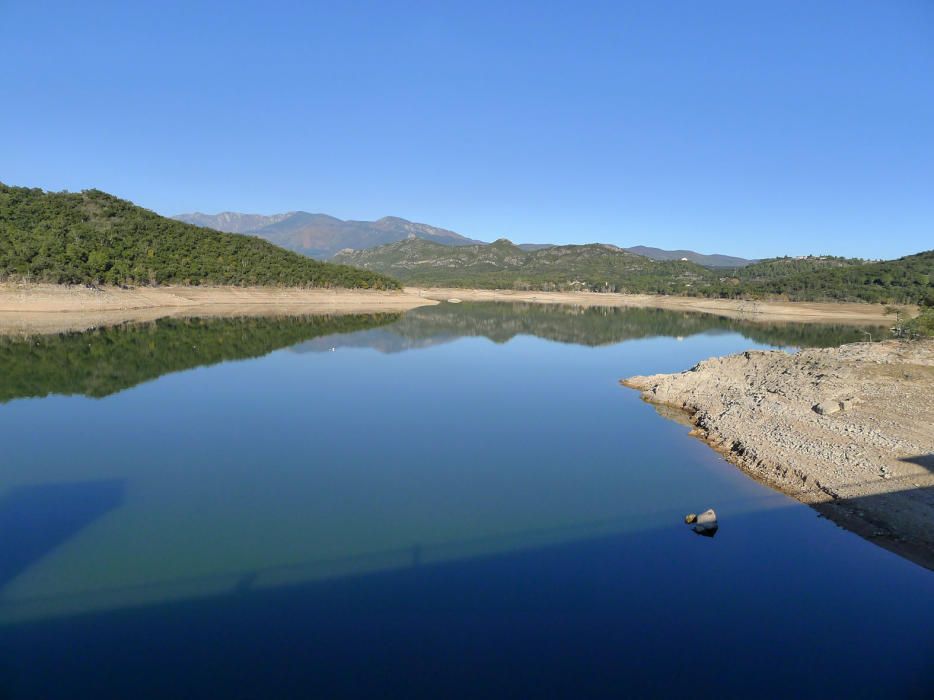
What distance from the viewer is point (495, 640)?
6824 mm

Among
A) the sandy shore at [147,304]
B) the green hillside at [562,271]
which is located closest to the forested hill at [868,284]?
the green hillside at [562,271]

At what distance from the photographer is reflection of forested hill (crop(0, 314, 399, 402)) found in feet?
71.1

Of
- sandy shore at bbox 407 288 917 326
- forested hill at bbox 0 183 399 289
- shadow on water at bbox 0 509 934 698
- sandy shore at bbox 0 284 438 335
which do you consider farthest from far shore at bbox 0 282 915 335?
shadow on water at bbox 0 509 934 698

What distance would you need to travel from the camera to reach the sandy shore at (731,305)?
2968 inches

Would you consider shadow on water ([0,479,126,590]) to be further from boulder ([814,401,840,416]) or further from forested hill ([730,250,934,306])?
forested hill ([730,250,934,306])

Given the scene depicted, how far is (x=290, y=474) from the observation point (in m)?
12.3

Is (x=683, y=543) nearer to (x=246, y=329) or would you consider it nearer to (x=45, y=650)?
(x=45, y=650)

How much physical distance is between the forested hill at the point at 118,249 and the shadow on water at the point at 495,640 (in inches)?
2199

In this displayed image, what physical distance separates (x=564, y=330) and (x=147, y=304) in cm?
4528

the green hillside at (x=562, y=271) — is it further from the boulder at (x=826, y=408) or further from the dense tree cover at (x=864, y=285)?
the boulder at (x=826, y=408)

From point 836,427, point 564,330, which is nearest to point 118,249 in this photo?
point 564,330

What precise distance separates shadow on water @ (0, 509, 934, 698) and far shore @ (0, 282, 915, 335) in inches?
1517

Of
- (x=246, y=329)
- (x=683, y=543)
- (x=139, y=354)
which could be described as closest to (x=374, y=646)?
(x=683, y=543)

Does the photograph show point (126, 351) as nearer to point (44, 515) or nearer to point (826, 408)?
point (44, 515)
